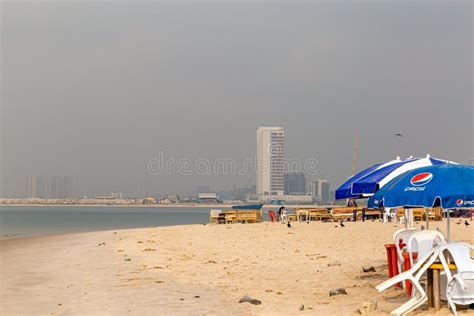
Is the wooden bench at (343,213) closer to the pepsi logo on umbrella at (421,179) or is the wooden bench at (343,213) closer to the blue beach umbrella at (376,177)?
the blue beach umbrella at (376,177)

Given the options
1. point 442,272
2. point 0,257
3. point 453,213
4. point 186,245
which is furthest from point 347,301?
point 453,213

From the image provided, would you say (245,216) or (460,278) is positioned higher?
(460,278)

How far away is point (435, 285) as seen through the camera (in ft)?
28.4

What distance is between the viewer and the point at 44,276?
14.5 meters

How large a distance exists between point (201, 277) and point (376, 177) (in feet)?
14.9

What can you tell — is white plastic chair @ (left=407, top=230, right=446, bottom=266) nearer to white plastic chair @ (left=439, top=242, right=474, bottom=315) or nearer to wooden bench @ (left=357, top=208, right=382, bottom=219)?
white plastic chair @ (left=439, top=242, right=474, bottom=315)

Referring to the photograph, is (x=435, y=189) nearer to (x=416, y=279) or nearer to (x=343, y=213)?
(x=416, y=279)

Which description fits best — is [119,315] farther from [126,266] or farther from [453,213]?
[453,213]

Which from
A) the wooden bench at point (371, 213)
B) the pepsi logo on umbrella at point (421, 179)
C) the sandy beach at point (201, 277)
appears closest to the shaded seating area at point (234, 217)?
the wooden bench at point (371, 213)

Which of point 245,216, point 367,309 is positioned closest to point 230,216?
point 245,216

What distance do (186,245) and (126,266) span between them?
5448 mm

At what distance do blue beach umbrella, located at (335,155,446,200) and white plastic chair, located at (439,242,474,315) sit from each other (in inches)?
A: 84.0

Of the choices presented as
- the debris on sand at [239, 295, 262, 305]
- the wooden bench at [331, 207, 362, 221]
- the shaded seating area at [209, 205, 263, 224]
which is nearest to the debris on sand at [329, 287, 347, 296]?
the debris on sand at [239, 295, 262, 305]

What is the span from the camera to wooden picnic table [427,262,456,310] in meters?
8.49
